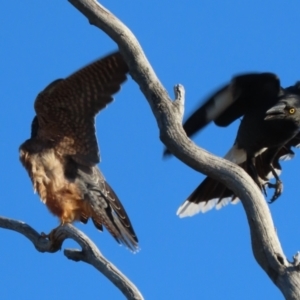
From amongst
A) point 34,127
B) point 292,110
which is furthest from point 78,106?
point 292,110

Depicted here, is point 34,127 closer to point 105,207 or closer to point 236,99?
point 105,207

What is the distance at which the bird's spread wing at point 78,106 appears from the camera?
29.2 ft

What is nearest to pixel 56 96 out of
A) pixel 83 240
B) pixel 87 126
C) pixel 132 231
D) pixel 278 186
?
pixel 87 126

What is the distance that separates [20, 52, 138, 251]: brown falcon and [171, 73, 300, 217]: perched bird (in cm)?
104

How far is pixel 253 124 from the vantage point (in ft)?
31.1

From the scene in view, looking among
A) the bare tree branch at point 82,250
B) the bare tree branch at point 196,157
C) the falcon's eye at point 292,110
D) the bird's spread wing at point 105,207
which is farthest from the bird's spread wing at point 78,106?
the bare tree branch at point 82,250

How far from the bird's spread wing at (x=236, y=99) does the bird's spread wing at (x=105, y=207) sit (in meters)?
0.99

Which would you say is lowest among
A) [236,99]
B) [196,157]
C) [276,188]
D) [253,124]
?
[196,157]

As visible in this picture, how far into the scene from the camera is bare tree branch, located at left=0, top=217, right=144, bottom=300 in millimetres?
5984

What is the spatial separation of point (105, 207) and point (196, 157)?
2.62 meters

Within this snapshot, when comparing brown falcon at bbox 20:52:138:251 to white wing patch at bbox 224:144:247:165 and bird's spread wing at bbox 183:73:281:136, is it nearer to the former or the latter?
bird's spread wing at bbox 183:73:281:136

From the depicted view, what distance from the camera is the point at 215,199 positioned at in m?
9.64

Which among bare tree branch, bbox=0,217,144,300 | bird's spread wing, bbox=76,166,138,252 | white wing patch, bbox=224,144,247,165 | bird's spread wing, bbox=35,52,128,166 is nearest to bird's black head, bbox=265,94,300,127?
white wing patch, bbox=224,144,247,165

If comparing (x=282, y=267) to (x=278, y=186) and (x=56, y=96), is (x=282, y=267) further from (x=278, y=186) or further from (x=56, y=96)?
(x=56, y=96)
